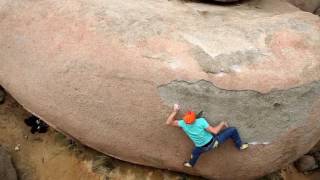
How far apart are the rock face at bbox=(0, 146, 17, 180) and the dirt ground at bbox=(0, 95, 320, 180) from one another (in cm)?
15

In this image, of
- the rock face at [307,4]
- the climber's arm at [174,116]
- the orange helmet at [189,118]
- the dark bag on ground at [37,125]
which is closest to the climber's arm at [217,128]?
the orange helmet at [189,118]

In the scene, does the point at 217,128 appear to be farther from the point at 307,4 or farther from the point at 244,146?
the point at 307,4

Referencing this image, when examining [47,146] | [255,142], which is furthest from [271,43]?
[47,146]

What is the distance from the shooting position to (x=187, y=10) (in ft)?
17.9

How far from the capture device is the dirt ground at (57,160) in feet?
17.9

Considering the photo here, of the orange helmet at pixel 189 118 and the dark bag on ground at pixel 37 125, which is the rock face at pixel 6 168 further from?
the orange helmet at pixel 189 118

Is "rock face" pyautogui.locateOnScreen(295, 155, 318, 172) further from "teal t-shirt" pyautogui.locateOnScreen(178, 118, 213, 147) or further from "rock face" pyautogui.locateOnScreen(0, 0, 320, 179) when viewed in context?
"teal t-shirt" pyautogui.locateOnScreen(178, 118, 213, 147)

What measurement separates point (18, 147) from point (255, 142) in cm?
251

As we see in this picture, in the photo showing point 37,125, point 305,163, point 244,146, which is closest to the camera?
point 244,146

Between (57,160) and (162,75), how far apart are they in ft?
5.22

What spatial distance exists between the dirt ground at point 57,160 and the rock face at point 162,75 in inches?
8.0

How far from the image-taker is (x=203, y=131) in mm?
4785

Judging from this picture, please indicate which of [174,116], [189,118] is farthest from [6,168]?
[189,118]

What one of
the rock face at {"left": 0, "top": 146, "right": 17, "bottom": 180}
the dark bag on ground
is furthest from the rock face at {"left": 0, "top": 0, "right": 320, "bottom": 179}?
the rock face at {"left": 0, "top": 146, "right": 17, "bottom": 180}
